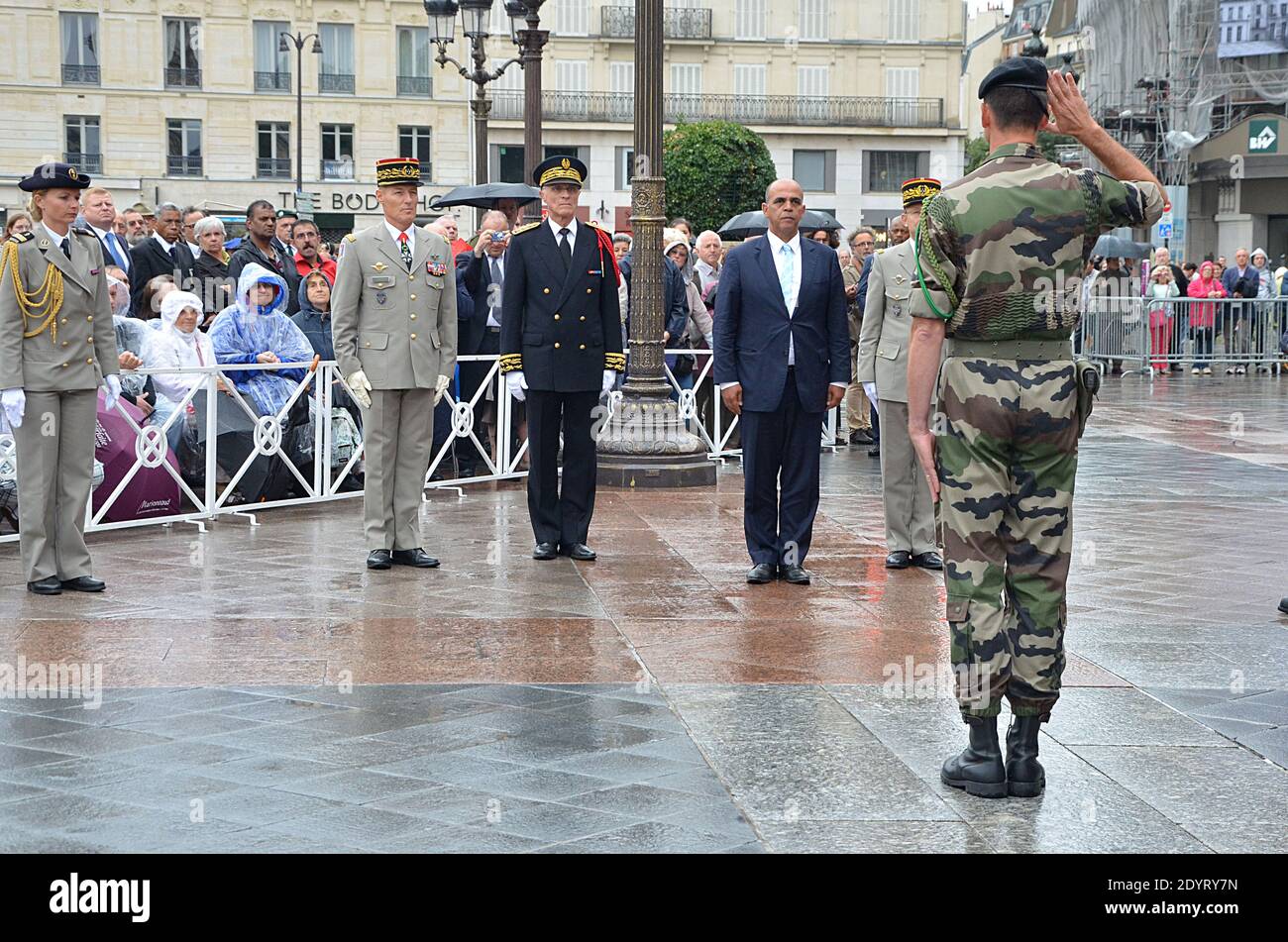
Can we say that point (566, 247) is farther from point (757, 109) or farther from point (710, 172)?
point (757, 109)

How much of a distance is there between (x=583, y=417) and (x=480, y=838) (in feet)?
17.2

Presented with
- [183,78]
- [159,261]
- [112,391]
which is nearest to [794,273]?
[112,391]

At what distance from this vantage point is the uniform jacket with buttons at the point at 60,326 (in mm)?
8195

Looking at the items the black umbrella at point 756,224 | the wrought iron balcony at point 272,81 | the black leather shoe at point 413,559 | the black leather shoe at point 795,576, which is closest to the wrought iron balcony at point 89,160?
the wrought iron balcony at point 272,81

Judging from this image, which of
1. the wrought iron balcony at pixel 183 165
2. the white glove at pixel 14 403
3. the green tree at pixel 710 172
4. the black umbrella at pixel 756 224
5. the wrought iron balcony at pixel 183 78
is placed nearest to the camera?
the white glove at pixel 14 403

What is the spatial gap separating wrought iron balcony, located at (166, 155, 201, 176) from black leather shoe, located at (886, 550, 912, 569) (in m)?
48.8

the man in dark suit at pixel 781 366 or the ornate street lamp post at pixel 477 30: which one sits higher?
the ornate street lamp post at pixel 477 30

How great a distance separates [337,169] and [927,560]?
4861 centimetres

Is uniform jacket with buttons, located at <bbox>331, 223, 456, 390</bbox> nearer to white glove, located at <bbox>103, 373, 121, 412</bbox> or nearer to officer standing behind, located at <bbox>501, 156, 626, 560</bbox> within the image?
officer standing behind, located at <bbox>501, 156, 626, 560</bbox>

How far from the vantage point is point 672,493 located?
1243cm

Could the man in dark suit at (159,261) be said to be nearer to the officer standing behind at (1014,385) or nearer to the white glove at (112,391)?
the white glove at (112,391)

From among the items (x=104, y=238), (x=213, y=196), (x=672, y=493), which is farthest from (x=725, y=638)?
(x=213, y=196)

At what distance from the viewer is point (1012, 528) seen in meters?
5.12

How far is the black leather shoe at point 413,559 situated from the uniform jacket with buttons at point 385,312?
882 millimetres
